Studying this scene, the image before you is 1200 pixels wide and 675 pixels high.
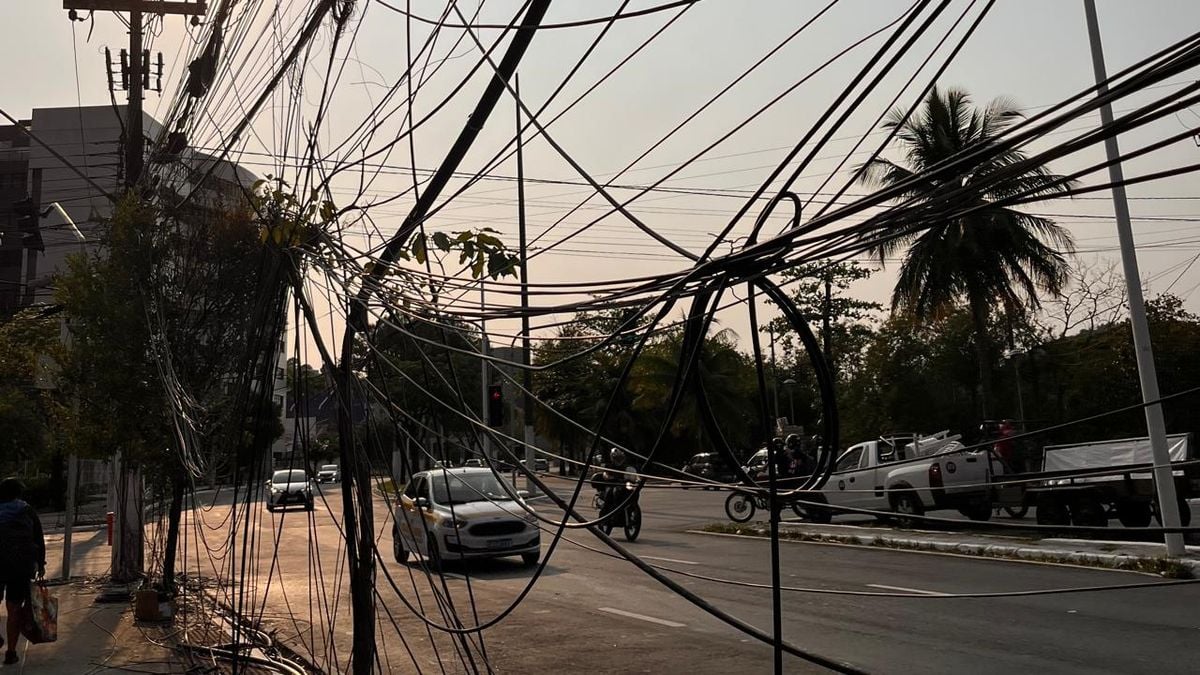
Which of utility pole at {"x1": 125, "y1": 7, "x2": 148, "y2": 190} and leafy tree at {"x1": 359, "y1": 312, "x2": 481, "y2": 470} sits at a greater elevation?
utility pole at {"x1": 125, "y1": 7, "x2": 148, "y2": 190}

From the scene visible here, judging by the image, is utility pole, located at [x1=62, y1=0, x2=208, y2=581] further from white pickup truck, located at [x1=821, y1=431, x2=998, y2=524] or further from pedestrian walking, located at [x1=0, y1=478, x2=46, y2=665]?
white pickup truck, located at [x1=821, y1=431, x2=998, y2=524]

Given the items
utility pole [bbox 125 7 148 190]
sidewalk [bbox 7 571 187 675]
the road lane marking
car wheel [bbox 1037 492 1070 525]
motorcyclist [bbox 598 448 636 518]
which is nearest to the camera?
motorcyclist [bbox 598 448 636 518]

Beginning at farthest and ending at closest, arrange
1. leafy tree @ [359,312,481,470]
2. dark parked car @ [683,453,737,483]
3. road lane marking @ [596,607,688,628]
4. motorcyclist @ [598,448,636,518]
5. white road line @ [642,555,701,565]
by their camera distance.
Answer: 1. white road line @ [642,555,701,565]
2. road lane marking @ [596,607,688,628]
3. leafy tree @ [359,312,481,470]
4. dark parked car @ [683,453,737,483]
5. motorcyclist @ [598,448,636,518]

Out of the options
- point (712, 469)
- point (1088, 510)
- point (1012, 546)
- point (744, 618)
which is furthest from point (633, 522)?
point (712, 469)

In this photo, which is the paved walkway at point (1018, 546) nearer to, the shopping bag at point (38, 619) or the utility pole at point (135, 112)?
the shopping bag at point (38, 619)

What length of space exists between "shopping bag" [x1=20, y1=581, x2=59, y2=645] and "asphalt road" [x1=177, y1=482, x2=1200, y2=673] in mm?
1303

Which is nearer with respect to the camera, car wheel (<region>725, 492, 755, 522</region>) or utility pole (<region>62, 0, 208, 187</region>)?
utility pole (<region>62, 0, 208, 187</region>)

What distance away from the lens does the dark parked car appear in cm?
370

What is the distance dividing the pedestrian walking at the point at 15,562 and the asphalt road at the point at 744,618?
1.36 metres

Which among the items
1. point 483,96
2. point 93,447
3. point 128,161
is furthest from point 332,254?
point 128,161

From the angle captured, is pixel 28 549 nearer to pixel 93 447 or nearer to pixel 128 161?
pixel 93 447

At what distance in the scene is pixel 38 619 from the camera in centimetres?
831

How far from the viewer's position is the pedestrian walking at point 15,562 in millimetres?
8227

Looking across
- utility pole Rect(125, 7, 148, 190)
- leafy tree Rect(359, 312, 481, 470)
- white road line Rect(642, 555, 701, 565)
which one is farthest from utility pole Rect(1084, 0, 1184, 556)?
utility pole Rect(125, 7, 148, 190)
